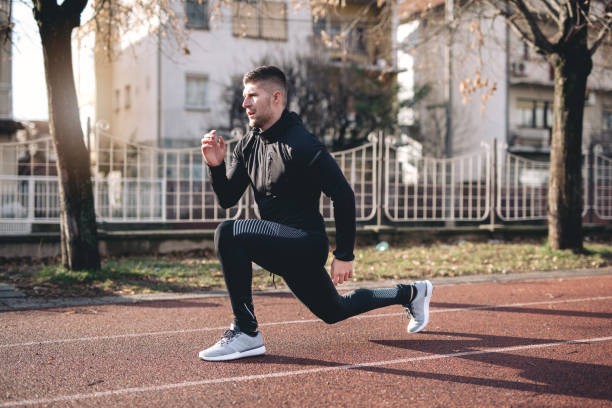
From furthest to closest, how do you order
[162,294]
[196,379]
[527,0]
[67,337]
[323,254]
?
1. [527,0]
2. [162,294]
3. [67,337]
4. [323,254]
5. [196,379]

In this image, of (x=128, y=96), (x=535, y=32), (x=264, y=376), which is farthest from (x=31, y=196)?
(x=128, y=96)

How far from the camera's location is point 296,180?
4434 mm

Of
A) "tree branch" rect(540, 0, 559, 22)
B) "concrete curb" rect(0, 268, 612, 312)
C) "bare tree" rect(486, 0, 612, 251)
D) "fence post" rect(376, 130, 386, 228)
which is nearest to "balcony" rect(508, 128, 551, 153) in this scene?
"fence post" rect(376, 130, 386, 228)

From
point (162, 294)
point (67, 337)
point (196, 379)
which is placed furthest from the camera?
point (162, 294)

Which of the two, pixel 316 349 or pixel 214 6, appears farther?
pixel 214 6

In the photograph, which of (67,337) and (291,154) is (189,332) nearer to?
(67,337)

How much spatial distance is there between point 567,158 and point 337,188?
8310mm

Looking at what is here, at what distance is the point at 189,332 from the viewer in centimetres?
568

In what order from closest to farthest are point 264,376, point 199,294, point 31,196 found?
point 264,376 < point 199,294 < point 31,196

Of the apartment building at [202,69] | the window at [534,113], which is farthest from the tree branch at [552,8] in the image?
the window at [534,113]

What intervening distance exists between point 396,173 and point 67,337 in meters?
8.90

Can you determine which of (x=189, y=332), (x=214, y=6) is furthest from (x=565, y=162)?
(x=189, y=332)

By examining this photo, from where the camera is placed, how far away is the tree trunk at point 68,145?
27.2 feet

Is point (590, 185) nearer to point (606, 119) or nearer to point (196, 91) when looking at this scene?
point (196, 91)
